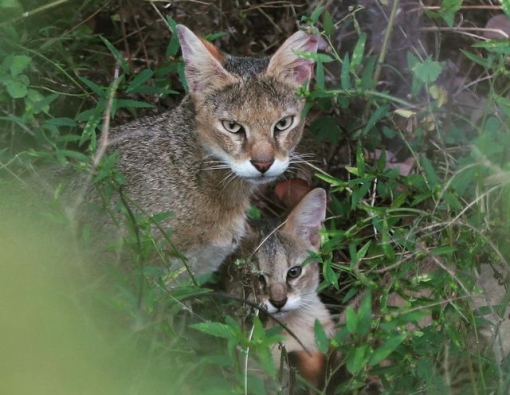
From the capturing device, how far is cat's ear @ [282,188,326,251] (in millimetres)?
4082

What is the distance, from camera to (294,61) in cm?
396

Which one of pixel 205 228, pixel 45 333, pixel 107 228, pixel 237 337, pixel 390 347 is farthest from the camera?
pixel 205 228

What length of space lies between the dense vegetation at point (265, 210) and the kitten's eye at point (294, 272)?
351 mm

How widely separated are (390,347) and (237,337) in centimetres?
43

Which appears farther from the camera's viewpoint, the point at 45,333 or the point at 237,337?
the point at 237,337

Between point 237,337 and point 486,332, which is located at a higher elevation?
point 237,337

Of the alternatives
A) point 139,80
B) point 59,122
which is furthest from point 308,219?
point 59,122

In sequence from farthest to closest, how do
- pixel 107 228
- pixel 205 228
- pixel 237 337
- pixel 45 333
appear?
pixel 205 228 < pixel 107 228 < pixel 237 337 < pixel 45 333

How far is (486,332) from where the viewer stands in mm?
3740

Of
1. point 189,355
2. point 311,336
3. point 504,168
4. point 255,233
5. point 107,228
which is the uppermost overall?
point 504,168

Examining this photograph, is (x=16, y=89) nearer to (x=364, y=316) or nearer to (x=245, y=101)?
(x=245, y=101)

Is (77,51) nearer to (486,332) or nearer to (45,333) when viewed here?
(486,332)

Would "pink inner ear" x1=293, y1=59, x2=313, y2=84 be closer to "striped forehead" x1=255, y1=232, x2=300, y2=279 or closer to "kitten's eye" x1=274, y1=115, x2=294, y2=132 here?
"kitten's eye" x1=274, y1=115, x2=294, y2=132

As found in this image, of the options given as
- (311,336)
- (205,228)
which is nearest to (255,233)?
(205,228)
